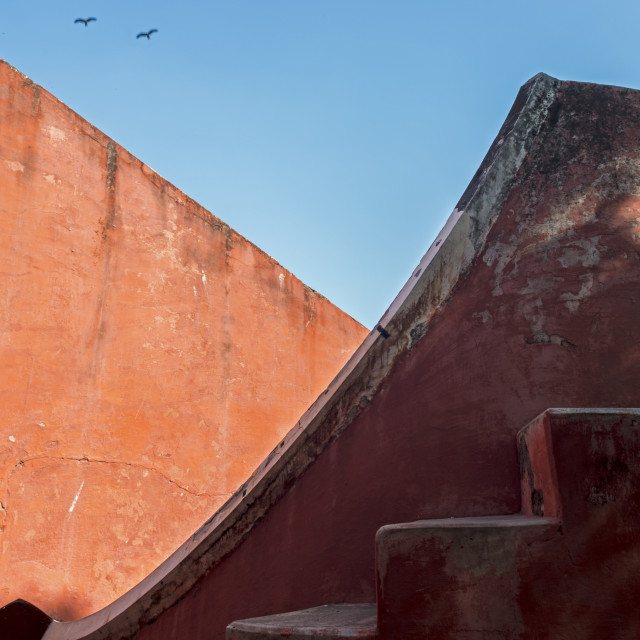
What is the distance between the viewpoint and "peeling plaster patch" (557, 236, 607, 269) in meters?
2.35

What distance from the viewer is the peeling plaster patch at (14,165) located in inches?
174

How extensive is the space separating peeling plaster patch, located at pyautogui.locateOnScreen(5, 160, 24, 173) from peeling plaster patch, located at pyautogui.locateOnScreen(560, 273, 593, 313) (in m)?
3.55

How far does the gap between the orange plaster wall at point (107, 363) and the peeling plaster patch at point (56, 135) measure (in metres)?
0.01

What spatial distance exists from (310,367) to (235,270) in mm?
1133

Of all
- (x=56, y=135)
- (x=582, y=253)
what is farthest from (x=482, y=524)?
(x=56, y=135)

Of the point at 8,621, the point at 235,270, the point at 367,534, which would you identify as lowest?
the point at 8,621

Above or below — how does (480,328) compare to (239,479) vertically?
above

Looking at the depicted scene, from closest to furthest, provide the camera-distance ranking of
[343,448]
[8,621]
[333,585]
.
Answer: [333,585] < [343,448] < [8,621]

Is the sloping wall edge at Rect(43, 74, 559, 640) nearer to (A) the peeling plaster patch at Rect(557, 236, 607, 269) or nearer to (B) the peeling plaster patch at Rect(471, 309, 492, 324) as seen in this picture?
(B) the peeling plaster patch at Rect(471, 309, 492, 324)

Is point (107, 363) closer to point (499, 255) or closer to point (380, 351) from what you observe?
point (380, 351)

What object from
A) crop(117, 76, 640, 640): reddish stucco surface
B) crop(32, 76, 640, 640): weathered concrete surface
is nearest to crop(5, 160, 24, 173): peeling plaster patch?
crop(32, 76, 640, 640): weathered concrete surface

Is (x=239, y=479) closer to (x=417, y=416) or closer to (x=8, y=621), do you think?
(x=8, y=621)

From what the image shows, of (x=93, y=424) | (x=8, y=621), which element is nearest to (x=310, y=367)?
(x=93, y=424)

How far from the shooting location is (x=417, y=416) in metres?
2.29
